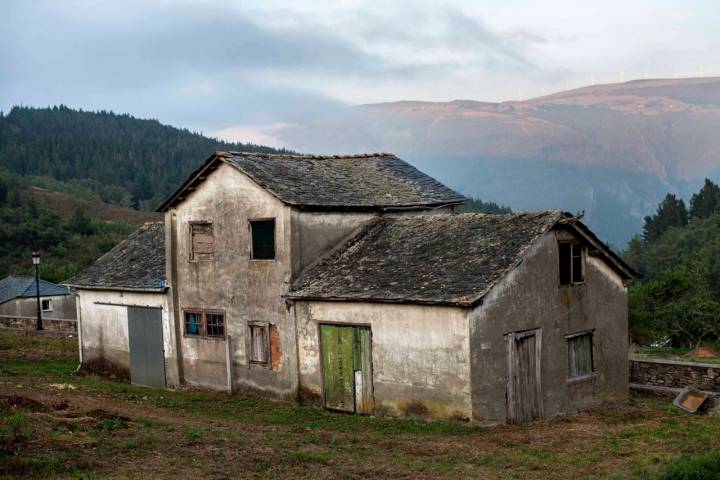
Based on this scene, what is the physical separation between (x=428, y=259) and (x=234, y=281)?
6290 millimetres

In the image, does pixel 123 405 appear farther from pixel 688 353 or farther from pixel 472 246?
pixel 688 353

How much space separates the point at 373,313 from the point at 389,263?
176 cm

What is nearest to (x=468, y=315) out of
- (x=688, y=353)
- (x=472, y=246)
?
(x=472, y=246)

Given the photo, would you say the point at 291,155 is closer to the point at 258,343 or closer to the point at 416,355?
the point at 258,343

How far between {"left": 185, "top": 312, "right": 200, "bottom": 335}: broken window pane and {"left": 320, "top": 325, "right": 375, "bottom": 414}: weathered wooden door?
535cm

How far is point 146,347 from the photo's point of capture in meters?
26.9

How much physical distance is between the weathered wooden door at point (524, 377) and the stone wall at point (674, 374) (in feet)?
18.8

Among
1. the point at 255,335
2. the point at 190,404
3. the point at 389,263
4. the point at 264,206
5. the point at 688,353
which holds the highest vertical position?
the point at 264,206

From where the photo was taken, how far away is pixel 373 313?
2034 centimetres

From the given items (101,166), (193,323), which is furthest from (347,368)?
(101,166)

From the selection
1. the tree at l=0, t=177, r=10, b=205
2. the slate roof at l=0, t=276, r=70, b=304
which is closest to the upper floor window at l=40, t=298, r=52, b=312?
the slate roof at l=0, t=276, r=70, b=304

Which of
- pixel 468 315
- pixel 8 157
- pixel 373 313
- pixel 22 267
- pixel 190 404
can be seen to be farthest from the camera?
pixel 8 157

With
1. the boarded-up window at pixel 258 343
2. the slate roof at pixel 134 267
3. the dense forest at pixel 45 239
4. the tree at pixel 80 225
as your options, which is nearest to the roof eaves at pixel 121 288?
the slate roof at pixel 134 267

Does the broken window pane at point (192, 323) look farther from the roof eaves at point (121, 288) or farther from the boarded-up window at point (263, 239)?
the boarded-up window at point (263, 239)
